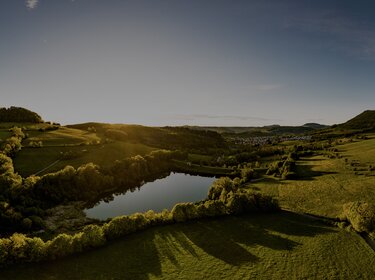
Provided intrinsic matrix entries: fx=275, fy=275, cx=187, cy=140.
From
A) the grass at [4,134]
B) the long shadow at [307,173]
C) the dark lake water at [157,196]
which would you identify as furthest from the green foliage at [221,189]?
the grass at [4,134]

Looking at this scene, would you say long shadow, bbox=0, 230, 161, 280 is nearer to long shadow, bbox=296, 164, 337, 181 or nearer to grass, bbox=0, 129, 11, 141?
long shadow, bbox=296, 164, 337, 181

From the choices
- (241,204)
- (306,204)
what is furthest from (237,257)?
(306,204)

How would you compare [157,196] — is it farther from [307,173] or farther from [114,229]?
[307,173]

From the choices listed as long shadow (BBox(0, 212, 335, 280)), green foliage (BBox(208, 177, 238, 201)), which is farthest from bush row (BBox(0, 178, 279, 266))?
long shadow (BBox(0, 212, 335, 280))

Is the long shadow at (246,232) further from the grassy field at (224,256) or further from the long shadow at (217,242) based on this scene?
the grassy field at (224,256)

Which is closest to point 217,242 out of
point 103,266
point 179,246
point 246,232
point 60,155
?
point 179,246

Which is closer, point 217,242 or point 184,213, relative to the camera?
point 217,242
